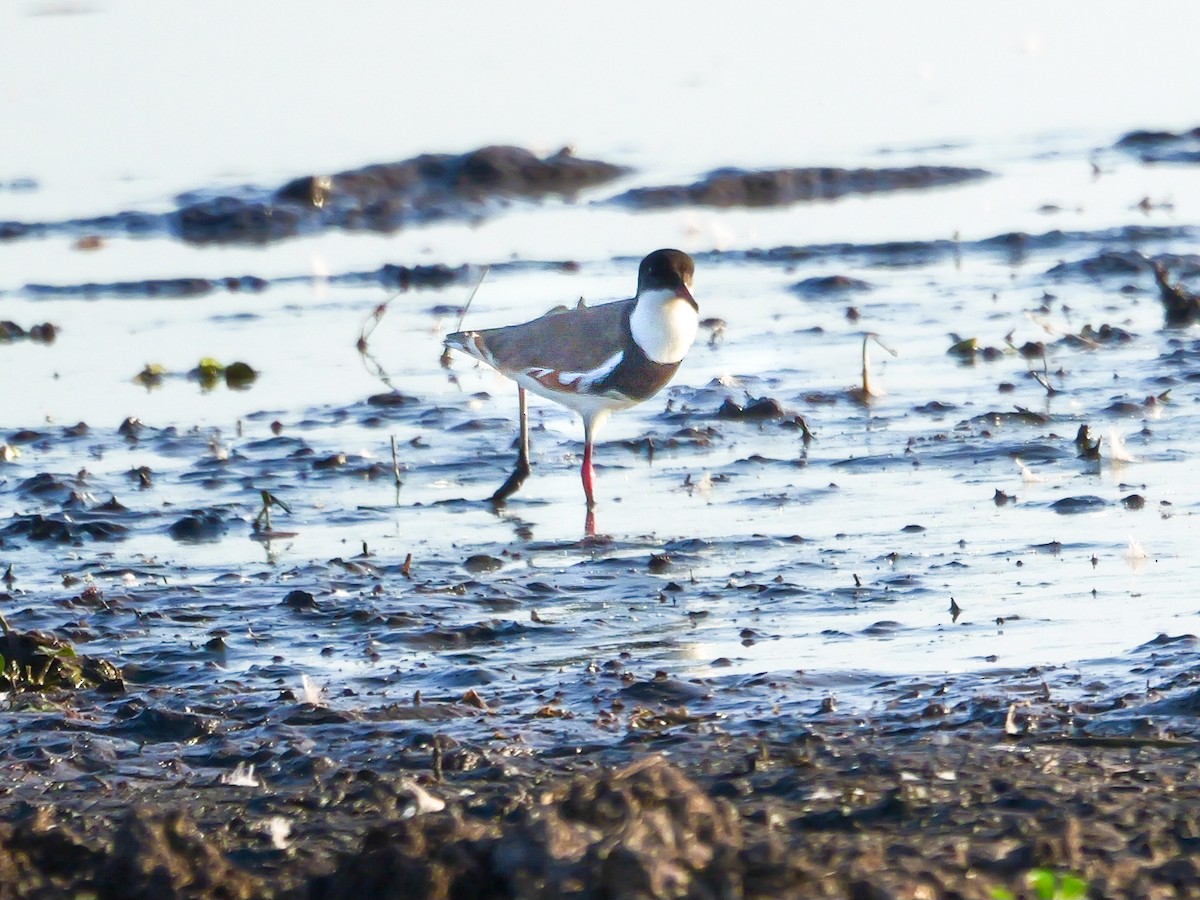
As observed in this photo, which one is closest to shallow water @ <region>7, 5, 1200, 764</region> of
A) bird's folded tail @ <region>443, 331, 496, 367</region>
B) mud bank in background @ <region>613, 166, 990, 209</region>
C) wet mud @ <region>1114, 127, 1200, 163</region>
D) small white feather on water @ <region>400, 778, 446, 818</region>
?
bird's folded tail @ <region>443, 331, 496, 367</region>

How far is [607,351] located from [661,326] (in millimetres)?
269

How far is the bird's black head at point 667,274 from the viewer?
8.55 m

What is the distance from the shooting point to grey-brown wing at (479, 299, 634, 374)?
862cm

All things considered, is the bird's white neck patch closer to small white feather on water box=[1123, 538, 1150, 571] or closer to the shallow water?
the shallow water

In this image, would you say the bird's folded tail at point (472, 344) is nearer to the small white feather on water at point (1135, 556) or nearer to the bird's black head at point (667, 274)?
the bird's black head at point (667, 274)

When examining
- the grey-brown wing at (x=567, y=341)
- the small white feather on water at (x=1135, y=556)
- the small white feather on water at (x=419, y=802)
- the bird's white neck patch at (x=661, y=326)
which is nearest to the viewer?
the small white feather on water at (x=419, y=802)

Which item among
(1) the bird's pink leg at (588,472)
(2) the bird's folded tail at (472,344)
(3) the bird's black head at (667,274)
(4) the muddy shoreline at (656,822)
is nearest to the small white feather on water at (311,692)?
(4) the muddy shoreline at (656,822)

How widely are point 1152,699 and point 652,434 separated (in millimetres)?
4554

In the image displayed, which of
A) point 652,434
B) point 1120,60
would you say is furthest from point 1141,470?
point 1120,60

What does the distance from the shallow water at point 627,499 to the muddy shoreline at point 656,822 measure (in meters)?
0.40

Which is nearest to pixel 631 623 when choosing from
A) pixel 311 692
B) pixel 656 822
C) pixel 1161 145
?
pixel 311 692

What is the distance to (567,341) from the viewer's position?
345 inches

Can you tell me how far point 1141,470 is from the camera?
27.6 feet

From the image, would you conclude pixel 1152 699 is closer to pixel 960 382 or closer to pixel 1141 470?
pixel 1141 470
